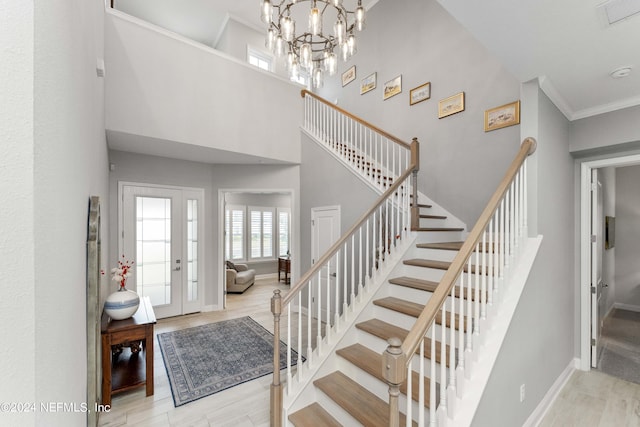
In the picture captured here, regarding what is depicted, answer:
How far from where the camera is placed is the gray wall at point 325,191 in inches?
169

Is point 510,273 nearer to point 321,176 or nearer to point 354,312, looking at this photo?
point 354,312

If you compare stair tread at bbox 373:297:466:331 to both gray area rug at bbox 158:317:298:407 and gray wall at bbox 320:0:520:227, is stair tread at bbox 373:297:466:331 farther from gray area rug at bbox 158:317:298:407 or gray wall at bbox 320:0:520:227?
gray wall at bbox 320:0:520:227

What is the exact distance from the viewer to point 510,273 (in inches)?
85.3

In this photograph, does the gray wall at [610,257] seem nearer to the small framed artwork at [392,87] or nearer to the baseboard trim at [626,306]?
the baseboard trim at [626,306]

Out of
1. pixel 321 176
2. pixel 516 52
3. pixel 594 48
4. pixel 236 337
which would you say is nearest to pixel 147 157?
pixel 321 176

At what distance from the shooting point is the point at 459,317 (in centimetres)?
198

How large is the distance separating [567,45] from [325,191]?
339cm

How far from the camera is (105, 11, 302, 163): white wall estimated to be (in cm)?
348

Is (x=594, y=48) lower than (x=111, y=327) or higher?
higher

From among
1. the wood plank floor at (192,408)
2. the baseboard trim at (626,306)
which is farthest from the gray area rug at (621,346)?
the wood plank floor at (192,408)

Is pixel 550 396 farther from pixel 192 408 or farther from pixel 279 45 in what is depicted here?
pixel 279 45

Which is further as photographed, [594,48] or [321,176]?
[321,176]

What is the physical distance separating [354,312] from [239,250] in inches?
232

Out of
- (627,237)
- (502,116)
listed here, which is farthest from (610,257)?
(502,116)
